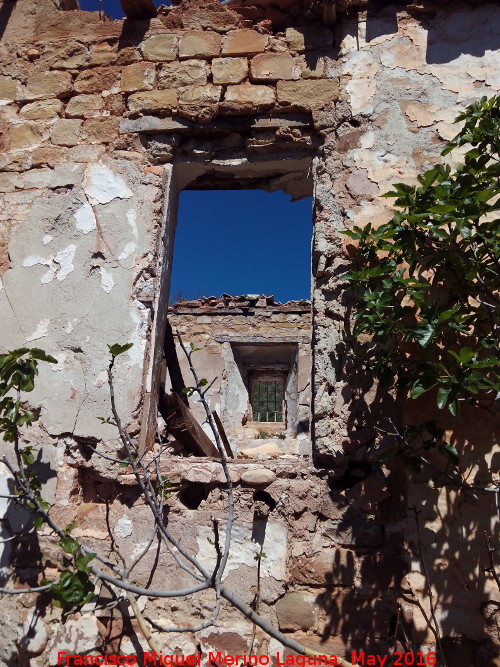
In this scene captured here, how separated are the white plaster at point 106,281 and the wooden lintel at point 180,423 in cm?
70

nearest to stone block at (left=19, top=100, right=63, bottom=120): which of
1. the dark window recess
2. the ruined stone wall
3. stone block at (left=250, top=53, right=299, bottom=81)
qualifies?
the ruined stone wall

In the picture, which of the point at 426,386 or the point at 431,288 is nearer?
the point at 426,386

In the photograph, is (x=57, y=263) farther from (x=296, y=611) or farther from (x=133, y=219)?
(x=296, y=611)

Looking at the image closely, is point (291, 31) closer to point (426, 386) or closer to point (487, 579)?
point (426, 386)

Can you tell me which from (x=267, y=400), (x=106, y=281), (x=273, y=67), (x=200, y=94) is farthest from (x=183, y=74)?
(x=267, y=400)

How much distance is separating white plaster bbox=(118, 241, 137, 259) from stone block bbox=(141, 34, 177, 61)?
43.4 inches

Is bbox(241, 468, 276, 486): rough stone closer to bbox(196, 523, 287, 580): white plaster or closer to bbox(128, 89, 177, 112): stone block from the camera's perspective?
bbox(196, 523, 287, 580): white plaster

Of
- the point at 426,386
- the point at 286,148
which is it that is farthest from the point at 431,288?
the point at 286,148

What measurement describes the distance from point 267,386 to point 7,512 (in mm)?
6131

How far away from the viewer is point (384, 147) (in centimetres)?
266

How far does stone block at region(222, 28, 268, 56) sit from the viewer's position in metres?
2.88

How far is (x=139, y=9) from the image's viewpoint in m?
2.98

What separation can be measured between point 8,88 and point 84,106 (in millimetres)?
521

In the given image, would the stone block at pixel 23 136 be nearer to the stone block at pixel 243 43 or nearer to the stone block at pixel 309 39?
the stone block at pixel 243 43
